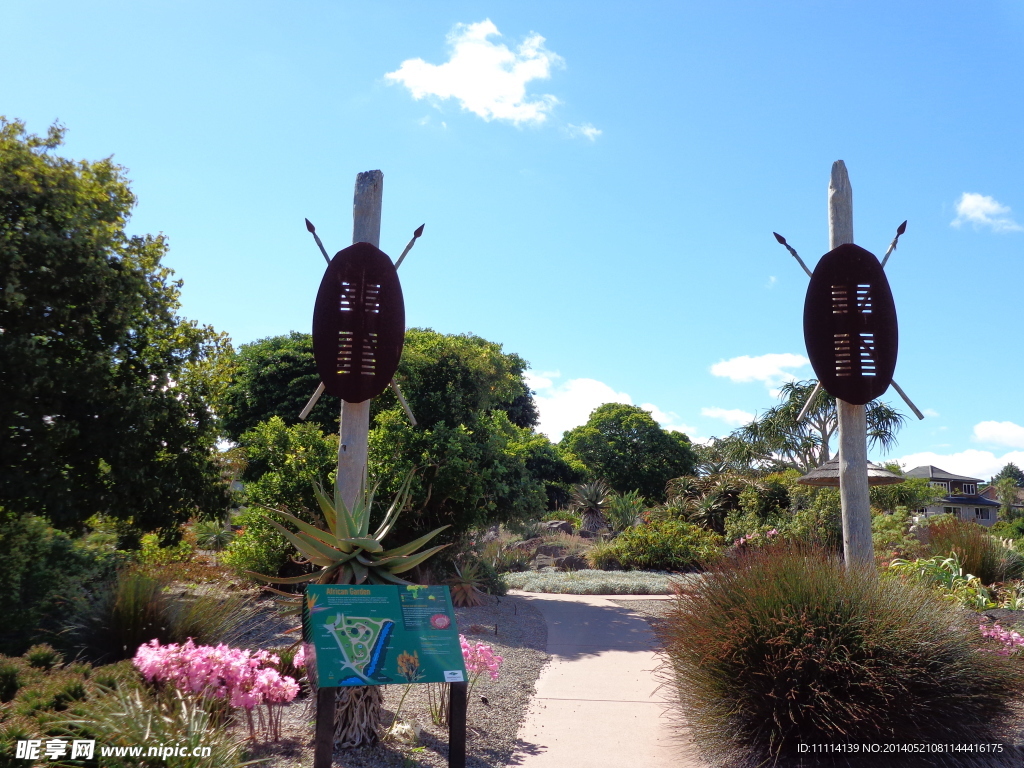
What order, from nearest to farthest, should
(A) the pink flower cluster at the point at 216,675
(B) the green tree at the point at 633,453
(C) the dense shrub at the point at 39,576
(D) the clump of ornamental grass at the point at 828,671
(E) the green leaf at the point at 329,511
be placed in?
(D) the clump of ornamental grass at the point at 828,671 < (A) the pink flower cluster at the point at 216,675 < (E) the green leaf at the point at 329,511 < (C) the dense shrub at the point at 39,576 < (B) the green tree at the point at 633,453

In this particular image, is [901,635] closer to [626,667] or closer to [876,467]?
[626,667]

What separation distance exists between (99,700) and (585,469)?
122 ft

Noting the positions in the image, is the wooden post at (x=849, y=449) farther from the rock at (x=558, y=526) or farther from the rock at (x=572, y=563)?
the rock at (x=558, y=526)

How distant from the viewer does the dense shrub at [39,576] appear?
7.29 m

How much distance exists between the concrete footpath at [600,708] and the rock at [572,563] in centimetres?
850

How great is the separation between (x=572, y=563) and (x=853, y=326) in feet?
40.5

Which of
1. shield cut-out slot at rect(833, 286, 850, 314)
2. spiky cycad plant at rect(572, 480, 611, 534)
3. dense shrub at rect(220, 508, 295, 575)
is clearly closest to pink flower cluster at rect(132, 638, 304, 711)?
dense shrub at rect(220, 508, 295, 575)

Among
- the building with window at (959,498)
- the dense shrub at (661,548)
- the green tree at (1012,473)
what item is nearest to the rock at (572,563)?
the dense shrub at (661,548)

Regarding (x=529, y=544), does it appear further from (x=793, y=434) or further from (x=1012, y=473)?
(x=1012, y=473)

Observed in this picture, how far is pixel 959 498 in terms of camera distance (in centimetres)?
5578

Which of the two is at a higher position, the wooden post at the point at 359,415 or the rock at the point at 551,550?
the wooden post at the point at 359,415

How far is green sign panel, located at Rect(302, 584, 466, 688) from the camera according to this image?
13.6 ft

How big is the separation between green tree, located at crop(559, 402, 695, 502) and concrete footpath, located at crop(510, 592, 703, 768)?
1249 inches

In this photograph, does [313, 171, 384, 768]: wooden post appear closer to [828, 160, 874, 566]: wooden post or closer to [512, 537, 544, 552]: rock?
[828, 160, 874, 566]: wooden post
